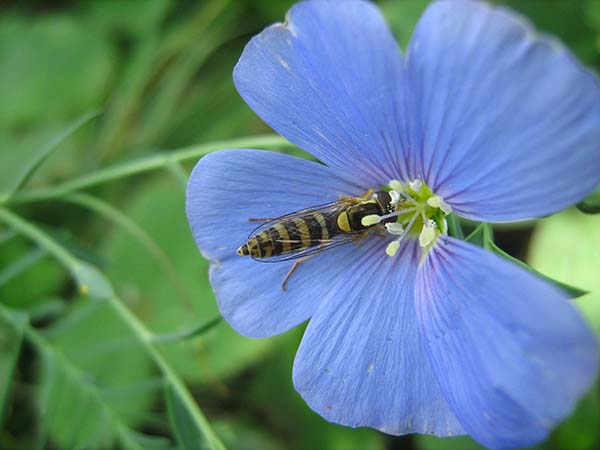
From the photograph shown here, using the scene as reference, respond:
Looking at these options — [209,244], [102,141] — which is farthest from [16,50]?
[209,244]

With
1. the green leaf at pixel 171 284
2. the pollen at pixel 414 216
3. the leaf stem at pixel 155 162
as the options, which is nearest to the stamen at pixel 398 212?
the pollen at pixel 414 216

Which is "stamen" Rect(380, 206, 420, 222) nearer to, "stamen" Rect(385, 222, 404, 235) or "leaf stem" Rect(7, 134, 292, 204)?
"stamen" Rect(385, 222, 404, 235)

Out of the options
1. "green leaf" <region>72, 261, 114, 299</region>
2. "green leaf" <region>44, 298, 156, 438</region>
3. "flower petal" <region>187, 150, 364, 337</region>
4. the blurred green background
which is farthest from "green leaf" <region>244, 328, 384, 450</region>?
"flower petal" <region>187, 150, 364, 337</region>

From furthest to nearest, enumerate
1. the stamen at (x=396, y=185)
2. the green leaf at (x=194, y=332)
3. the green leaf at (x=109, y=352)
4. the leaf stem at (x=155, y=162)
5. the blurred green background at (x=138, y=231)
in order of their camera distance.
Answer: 1. the green leaf at (x=109, y=352)
2. the blurred green background at (x=138, y=231)
3. the leaf stem at (x=155, y=162)
4. the green leaf at (x=194, y=332)
5. the stamen at (x=396, y=185)

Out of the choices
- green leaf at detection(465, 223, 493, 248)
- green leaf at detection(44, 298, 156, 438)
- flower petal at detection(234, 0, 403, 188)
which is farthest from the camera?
green leaf at detection(44, 298, 156, 438)

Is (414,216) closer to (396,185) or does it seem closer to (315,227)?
(396,185)

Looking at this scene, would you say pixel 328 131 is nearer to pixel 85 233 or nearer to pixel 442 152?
pixel 442 152

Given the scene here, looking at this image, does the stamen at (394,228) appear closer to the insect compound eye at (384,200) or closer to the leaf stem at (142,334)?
the insect compound eye at (384,200)
